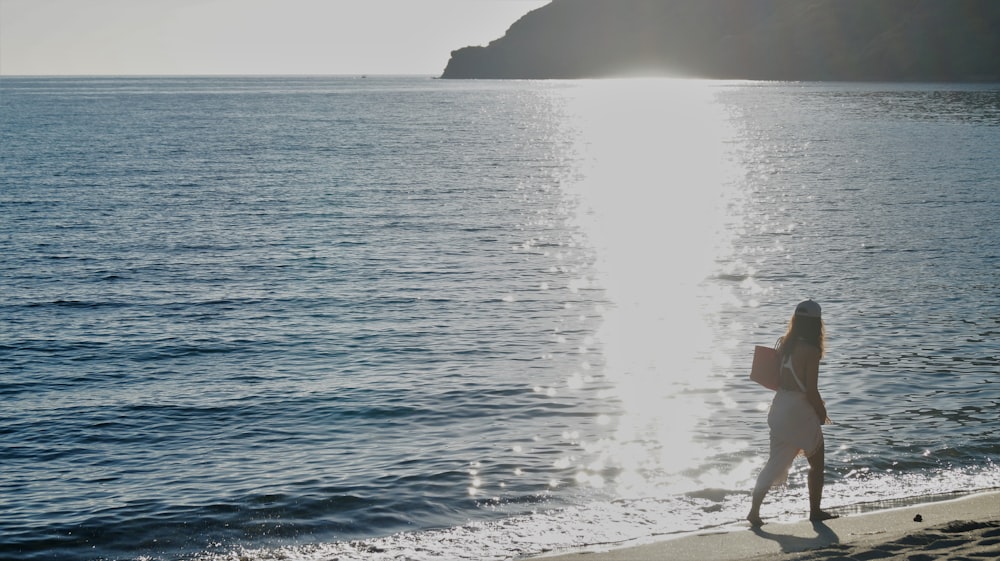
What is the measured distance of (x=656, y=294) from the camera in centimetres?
2778

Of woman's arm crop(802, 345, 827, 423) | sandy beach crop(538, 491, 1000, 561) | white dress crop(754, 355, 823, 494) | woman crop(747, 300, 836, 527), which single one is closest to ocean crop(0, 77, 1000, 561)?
sandy beach crop(538, 491, 1000, 561)

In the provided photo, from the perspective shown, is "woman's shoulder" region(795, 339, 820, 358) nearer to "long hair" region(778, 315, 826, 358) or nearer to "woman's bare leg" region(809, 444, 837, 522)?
"long hair" region(778, 315, 826, 358)

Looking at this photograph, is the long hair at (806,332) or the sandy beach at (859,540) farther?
the long hair at (806,332)

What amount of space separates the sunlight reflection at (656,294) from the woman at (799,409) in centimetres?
232

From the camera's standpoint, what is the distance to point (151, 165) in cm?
6950

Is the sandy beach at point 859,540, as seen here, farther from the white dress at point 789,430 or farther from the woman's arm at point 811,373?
the woman's arm at point 811,373

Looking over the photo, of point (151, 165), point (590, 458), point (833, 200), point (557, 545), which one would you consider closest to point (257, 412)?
point (590, 458)

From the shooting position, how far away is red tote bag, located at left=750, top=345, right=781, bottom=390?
10594 mm

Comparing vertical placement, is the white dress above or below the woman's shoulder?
below

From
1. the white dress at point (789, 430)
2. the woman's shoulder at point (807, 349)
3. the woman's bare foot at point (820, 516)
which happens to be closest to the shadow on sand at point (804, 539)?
the woman's bare foot at point (820, 516)

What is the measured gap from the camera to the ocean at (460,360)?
12.8 metres

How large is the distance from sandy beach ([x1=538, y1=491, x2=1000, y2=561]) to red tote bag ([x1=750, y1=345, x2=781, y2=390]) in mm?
1548

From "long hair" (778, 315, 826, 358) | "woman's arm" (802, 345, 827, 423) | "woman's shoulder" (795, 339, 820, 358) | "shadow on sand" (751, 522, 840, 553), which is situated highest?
"long hair" (778, 315, 826, 358)

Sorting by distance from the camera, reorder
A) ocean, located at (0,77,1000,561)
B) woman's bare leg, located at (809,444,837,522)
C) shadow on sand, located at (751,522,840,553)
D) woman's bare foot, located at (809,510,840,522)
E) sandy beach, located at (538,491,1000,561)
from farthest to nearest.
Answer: ocean, located at (0,77,1000,561)
woman's bare foot, located at (809,510,840,522)
woman's bare leg, located at (809,444,837,522)
shadow on sand, located at (751,522,840,553)
sandy beach, located at (538,491,1000,561)
